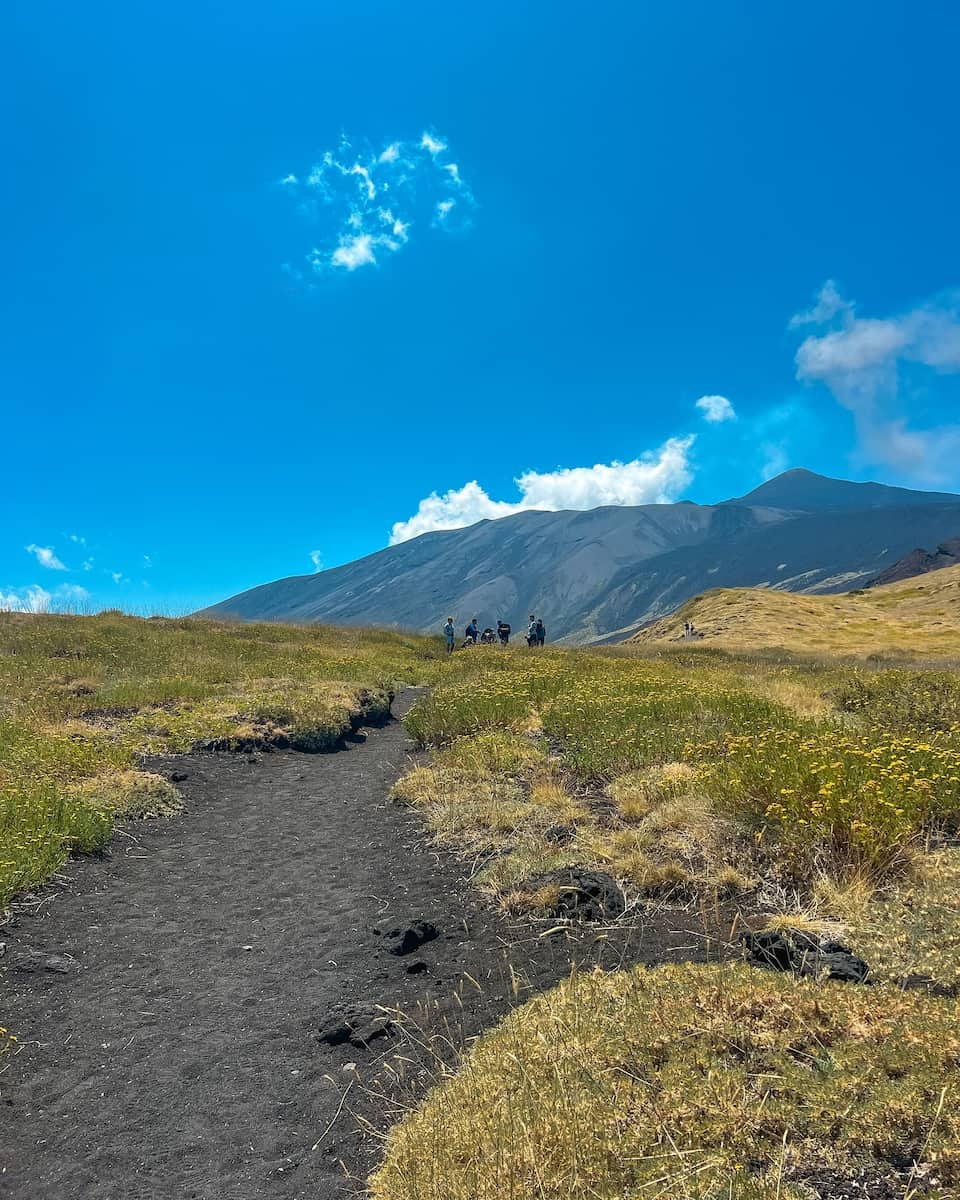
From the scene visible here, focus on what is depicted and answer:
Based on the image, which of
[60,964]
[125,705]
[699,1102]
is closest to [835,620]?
[125,705]

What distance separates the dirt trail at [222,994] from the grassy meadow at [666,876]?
0.57 metres

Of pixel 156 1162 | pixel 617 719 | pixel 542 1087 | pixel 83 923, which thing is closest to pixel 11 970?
pixel 83 923

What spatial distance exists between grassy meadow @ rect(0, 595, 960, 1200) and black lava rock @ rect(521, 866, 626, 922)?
13cm

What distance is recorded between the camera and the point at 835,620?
66.7 m

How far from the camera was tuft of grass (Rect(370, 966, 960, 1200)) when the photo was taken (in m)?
2.63

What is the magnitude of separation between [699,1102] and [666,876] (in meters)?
3.39

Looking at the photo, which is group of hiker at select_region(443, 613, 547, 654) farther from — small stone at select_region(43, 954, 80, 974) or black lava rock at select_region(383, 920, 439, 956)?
small stone at select_region(43, 954, 80, 974)

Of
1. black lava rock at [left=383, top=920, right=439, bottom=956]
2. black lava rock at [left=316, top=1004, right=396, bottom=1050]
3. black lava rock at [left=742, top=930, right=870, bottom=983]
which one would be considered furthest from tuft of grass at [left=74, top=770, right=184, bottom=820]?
black lava rock at [left=742, top=930, right=870, bottom=983]

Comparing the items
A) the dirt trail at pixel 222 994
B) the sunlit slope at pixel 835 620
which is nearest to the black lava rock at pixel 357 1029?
the dirt trail at pixel 222 994

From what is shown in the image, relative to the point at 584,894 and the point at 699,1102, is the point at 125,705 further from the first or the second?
the point at 699,1102

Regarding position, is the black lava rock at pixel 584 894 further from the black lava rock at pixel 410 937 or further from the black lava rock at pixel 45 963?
the black lava rock at pixel 45 963

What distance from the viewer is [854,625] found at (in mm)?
62656

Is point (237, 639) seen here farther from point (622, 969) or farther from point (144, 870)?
point (622, 969)

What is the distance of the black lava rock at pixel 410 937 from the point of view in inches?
237
